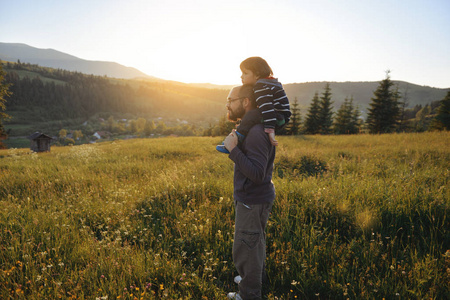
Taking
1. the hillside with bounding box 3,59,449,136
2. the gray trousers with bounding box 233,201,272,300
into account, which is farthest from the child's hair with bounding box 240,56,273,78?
the hillside with bounding box 3,59,449,136

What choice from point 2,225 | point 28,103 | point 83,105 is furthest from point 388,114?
point 28,103

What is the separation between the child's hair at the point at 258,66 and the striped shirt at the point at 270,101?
0.10 meters

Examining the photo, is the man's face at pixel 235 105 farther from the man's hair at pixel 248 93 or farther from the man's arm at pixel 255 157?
the man's arm at pixel 255 157

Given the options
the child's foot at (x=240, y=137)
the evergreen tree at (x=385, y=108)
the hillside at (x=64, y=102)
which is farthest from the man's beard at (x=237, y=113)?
the hillside at (x=64, y=102)

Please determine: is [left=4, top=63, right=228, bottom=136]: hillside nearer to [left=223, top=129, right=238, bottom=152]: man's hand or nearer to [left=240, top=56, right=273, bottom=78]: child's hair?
[left=240, top=56, right=273, bottom=78]: child's hair

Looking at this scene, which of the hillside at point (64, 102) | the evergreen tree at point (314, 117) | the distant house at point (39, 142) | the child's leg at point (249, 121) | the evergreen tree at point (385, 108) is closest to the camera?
the child's leg at point (249, 121)

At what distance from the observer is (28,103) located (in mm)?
148625

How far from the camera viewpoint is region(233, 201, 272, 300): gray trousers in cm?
230

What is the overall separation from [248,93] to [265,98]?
10.1 inches

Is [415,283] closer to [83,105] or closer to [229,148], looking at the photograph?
[229,148]

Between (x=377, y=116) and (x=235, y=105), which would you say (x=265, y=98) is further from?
(x=377, y=116)

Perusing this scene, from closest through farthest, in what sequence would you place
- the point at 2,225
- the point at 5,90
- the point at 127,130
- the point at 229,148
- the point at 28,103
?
1. the point at 229,148
2. the point at 2,225
3. the point at 5,90
4. the point at 127,130
5. the point at 28,103

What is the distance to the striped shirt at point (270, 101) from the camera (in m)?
2.06

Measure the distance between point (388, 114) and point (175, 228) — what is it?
41799mm
